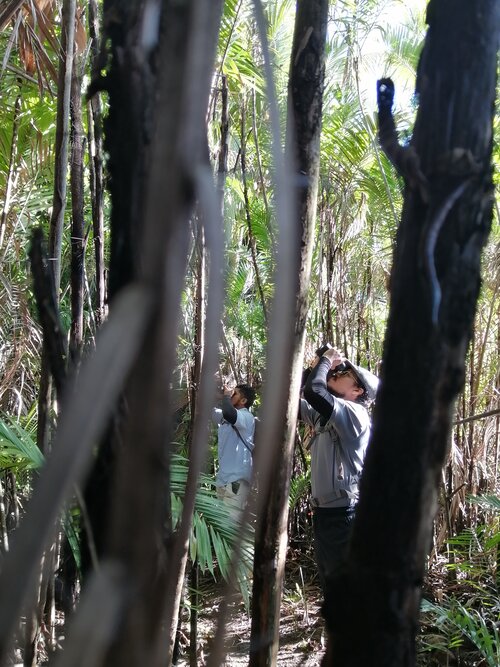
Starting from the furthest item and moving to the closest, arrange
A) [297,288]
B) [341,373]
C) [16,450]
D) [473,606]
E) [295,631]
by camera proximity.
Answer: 1. [295,631]
2. [473,606]
3. [341,373]
4. [16,450]
5. [297,288]

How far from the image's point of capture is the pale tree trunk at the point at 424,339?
0.43 meters

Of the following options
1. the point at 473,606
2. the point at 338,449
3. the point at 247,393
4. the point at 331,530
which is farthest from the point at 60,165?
the point at 473,606

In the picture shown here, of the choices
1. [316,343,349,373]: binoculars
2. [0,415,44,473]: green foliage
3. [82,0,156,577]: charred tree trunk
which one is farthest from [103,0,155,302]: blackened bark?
[316,343,349,373]: binoculars

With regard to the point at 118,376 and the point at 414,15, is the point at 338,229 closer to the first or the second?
the point at 414,15

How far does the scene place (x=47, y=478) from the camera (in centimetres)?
23

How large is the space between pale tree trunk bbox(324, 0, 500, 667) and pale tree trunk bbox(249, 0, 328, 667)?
309 millimetres

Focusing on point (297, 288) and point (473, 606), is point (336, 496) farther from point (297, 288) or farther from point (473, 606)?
point (297, 288)

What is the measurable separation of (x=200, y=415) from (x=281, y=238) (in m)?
0.09

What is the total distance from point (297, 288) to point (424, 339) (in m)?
0.38

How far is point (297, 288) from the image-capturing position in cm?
80

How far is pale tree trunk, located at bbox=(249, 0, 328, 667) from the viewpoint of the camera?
791 millimetres

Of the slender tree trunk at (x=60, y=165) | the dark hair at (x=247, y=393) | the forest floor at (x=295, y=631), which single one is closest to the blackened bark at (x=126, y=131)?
the slender tree trunk at (x=60, y=165)

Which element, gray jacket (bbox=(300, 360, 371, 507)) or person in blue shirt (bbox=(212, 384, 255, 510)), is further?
person in blue shirt (bbox=(212, 384, 255, 510))

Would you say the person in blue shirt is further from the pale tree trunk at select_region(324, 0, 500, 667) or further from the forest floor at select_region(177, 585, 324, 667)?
the pale tree trunk at select_region(324, 0, 500, 667)
